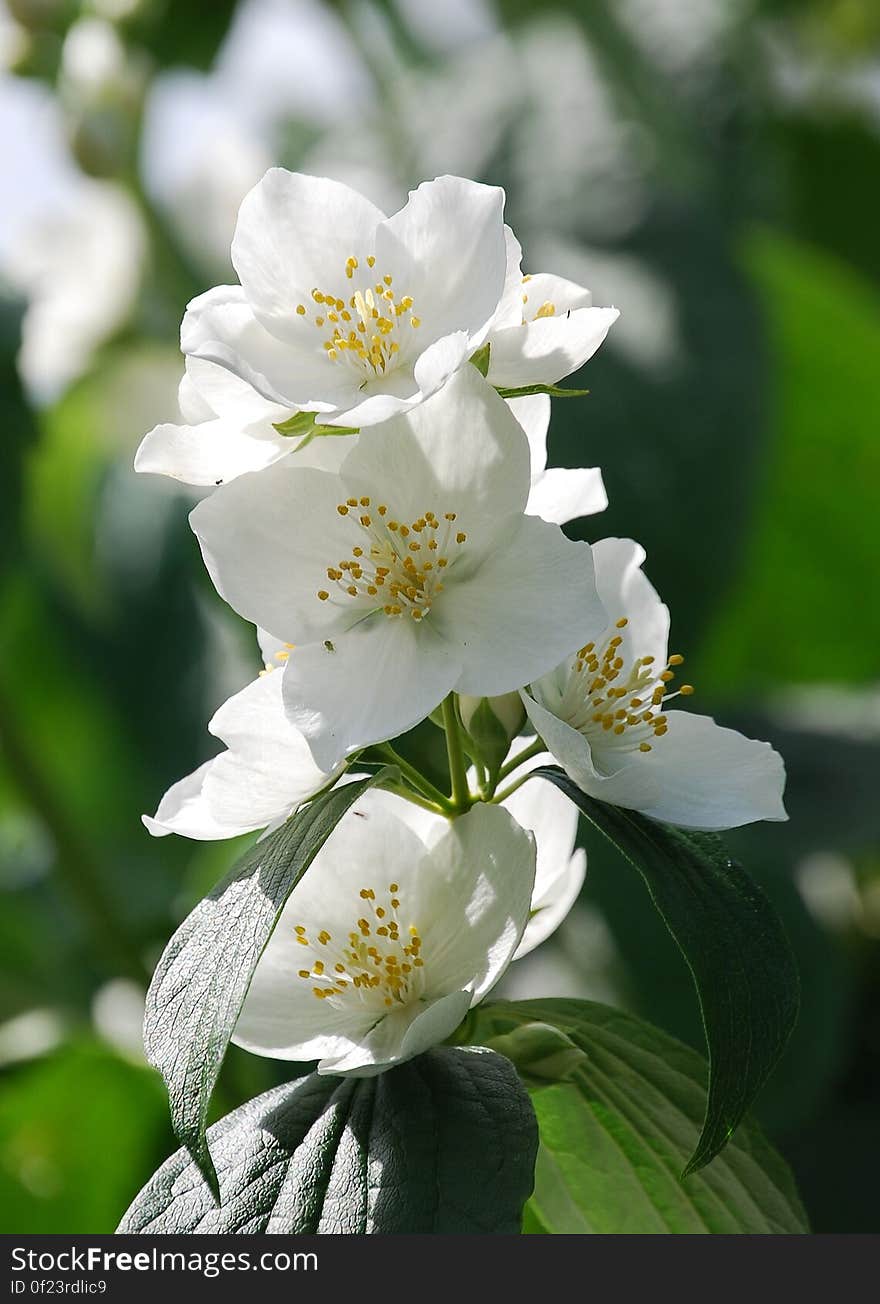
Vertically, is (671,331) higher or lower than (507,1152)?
lower

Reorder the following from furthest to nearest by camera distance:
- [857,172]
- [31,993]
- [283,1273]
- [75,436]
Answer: [857,172] → [75,436] → [31,993] → [283,1273]

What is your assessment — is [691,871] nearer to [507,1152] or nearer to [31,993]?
[507,1152]

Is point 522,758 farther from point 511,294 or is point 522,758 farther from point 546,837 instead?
point 511,294

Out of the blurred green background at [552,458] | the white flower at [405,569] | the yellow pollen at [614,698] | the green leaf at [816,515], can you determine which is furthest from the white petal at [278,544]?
the green leaf at [816,515]

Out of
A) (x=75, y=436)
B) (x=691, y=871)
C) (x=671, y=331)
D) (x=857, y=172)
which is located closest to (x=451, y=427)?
(x=691, y=871)

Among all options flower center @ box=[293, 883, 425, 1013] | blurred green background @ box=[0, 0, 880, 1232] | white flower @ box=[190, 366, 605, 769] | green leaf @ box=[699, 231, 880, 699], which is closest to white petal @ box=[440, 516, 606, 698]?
white flower @ box=[190, 366, 605, 769]

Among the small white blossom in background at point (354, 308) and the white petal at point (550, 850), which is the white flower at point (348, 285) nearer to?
the small white blossom in background at point (354, 308)

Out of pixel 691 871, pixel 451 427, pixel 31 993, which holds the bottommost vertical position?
pixel 31 993
